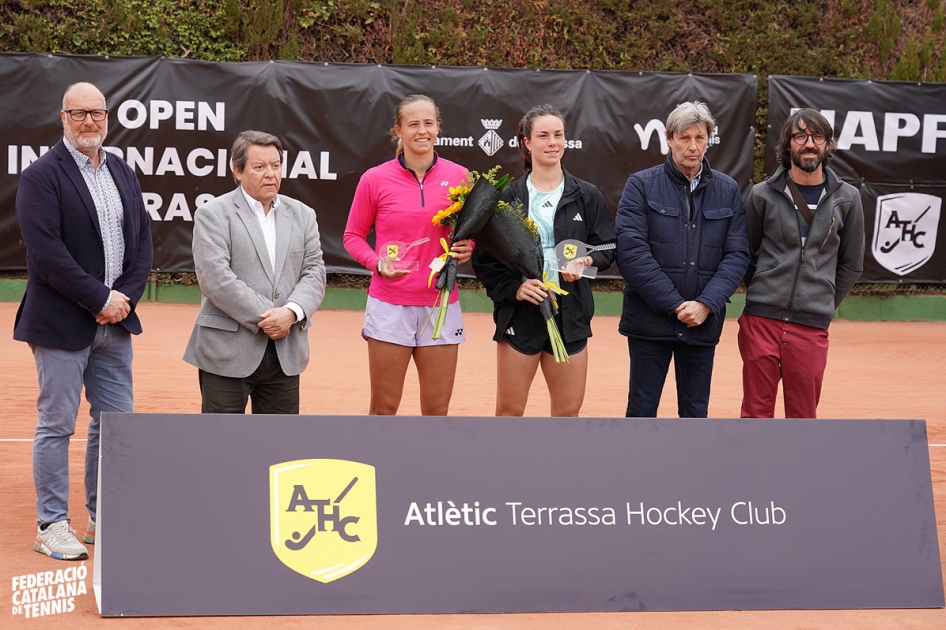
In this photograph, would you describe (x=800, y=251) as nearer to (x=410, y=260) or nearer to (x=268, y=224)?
(x=410, y=260)

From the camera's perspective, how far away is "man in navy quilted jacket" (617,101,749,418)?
423cm

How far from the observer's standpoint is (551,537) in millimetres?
3273

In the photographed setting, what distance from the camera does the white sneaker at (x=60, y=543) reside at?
3789 millimetres

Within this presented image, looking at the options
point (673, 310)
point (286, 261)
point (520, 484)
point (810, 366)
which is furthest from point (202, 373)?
point (810, 366)

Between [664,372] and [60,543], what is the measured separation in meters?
2.55

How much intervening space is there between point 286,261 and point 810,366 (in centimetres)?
230

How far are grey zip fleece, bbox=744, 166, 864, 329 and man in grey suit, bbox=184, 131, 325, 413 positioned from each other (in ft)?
6.47

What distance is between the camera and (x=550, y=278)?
428 cm

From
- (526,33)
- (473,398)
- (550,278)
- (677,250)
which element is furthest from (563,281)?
(526,33)

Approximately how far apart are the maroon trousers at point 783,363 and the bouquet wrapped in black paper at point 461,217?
1319 millimetres

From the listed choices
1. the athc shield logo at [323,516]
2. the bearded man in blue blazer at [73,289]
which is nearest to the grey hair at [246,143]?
the bearded man in blue blazer at [73,289]

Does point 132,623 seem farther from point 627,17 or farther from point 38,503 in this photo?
point 627,17

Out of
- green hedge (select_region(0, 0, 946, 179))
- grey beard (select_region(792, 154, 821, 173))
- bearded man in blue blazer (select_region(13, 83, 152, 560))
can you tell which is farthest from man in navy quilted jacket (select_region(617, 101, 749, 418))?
green hedge (select_region(0, 0, 946, 179))

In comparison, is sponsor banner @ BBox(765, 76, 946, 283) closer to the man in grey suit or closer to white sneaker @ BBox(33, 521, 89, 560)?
the man in grey suit
